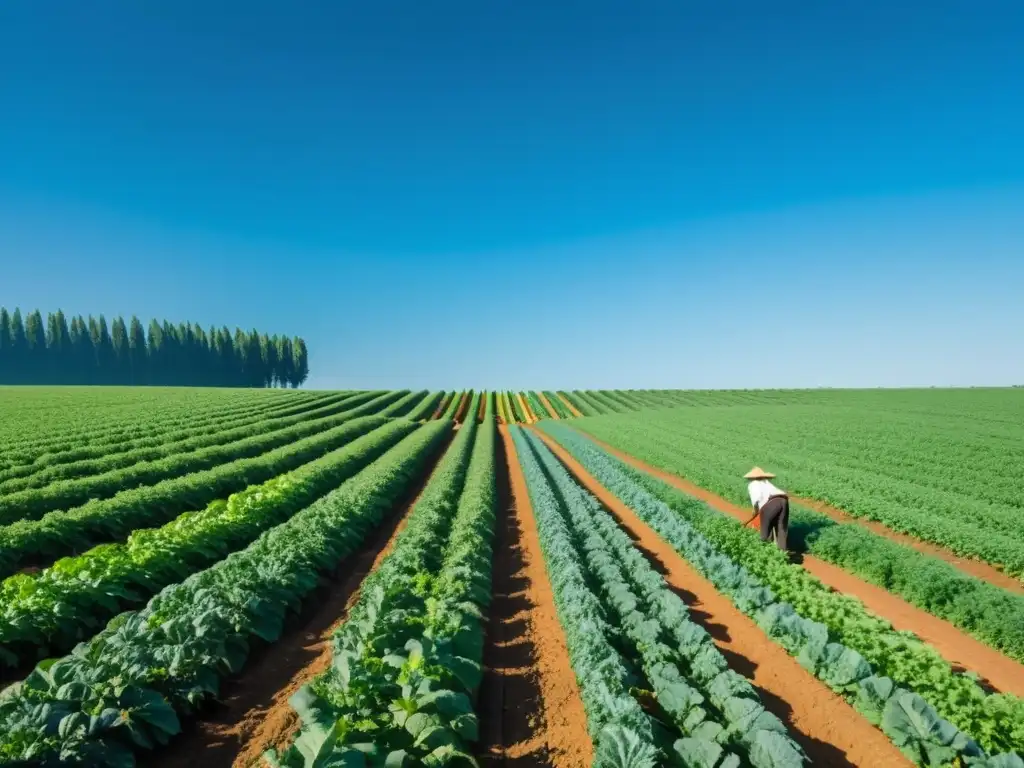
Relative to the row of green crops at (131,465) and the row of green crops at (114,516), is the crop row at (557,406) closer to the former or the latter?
the row of green crops at (131,465)

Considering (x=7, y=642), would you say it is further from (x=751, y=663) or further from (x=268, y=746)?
(x=751, y=663)

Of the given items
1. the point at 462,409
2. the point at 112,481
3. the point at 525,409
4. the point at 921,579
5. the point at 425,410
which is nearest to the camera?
the point at 921,579

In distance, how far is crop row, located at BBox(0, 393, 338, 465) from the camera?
2093 cm

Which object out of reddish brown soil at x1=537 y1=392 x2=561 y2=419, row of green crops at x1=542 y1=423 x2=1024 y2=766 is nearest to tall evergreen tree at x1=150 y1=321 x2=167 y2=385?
reddish brown soil at x1=537 y1=392 x2=561 y2=419

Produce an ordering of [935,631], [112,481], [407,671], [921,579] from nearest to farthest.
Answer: [407,671] < [935,631] < [921,579] < [112,481]

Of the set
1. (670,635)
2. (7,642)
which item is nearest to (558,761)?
(670,635)

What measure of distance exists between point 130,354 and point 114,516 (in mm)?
124480

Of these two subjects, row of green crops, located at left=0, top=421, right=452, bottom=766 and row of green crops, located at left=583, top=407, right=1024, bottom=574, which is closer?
row of green crops, located at left=0, top=421, right=452, bottom=766

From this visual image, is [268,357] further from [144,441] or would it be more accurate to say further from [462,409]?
[144,441]

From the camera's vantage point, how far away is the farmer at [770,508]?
496 inches

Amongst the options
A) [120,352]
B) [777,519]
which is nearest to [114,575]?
[777,519]

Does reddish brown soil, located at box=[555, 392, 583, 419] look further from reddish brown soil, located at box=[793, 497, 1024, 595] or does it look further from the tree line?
the tree line

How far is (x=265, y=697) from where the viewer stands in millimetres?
7211

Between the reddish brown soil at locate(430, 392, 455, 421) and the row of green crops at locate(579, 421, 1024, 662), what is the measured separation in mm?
49686
